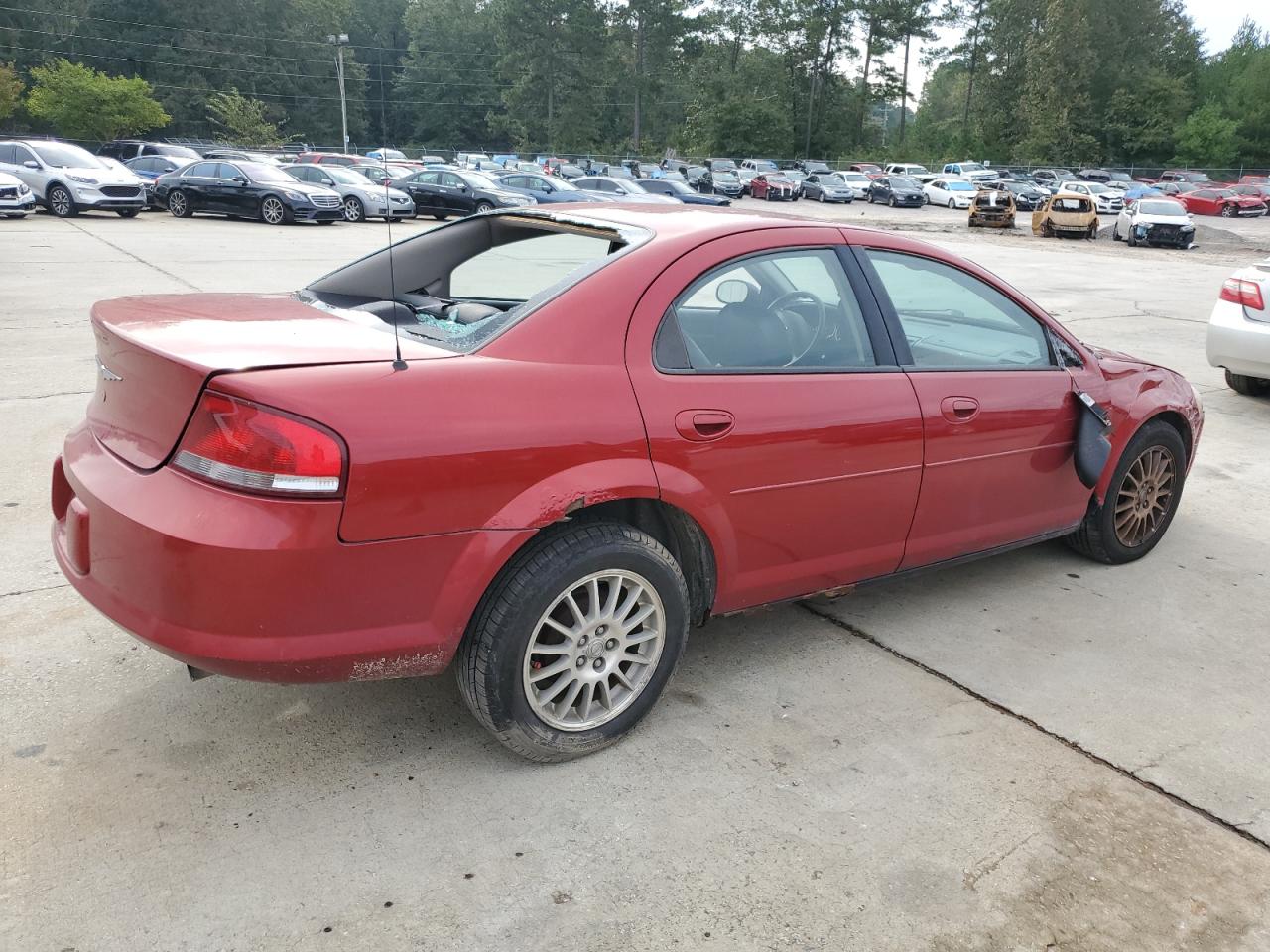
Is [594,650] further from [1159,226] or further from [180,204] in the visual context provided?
[1159,226]

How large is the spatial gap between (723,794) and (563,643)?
23.9 inches

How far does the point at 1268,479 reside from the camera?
19.4 feet

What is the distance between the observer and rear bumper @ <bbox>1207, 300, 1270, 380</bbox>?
7.12m

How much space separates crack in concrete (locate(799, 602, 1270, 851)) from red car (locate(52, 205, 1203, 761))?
309 mm

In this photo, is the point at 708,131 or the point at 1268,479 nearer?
the point at 1268,479

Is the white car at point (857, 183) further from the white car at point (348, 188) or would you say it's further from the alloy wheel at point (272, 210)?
the alloy wheel at point (272, 210)

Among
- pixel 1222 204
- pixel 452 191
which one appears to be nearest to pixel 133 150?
pixel 452 191

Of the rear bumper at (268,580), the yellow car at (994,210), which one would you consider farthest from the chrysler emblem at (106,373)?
the yellow car at (994,210)

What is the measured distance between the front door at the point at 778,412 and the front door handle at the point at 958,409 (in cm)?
14

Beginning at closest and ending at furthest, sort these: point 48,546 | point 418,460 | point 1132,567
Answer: point 418,460
point 48,546
point 1132,567

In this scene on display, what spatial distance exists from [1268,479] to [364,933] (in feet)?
19.2

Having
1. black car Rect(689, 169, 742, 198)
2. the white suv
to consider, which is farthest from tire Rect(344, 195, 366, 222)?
black car Rect(689, 169, 742, 198)

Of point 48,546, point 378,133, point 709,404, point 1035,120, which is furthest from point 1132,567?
point 378,133

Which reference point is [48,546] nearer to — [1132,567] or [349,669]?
[349,669]
